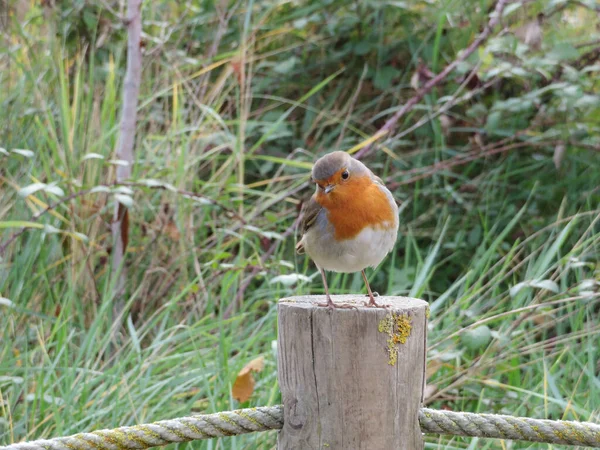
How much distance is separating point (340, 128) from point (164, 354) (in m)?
2.30

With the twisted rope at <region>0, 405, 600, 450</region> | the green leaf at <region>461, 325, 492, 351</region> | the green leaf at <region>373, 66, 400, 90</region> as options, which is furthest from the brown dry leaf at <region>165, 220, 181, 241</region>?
the twisted rope at <region>0, 405, 600, 450</region>

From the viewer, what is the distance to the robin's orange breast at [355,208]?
2.29 meters

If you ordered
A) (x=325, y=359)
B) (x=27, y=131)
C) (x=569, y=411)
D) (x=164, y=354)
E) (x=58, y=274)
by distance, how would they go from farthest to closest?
(x=27, y=131) < (x=58, y=274) < (x=164, y=354) < (x=569, y=411) < (x=325, y=359)

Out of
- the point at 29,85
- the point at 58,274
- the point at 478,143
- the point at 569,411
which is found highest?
the point at 29,85

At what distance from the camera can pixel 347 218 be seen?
2297 mm

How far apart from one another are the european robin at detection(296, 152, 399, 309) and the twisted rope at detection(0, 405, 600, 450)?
51 centimetres

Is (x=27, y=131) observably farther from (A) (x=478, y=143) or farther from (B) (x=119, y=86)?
(A) (x=478, y=143)

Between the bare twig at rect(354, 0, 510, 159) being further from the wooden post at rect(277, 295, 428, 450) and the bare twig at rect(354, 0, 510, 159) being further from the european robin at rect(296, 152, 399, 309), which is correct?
the wooden post at rect(277, 295, 428, 450)

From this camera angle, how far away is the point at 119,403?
269 centimetres

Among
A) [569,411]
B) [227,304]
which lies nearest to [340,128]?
[227,304]

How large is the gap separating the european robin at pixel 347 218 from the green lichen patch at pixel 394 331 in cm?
48

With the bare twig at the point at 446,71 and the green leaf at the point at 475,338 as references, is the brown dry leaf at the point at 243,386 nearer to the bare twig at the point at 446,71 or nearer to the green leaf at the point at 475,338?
the green leaf at the point at 475,338

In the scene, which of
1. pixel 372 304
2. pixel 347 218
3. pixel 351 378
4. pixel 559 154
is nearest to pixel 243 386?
pixel 347 218

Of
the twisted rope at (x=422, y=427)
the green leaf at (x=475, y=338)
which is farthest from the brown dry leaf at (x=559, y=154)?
the twisted rope at (x=422, y=427)
